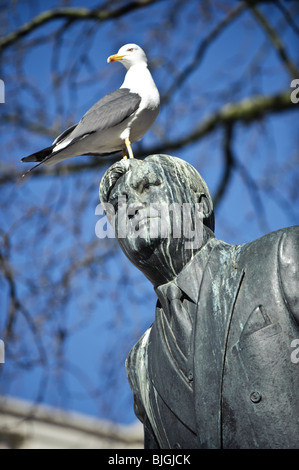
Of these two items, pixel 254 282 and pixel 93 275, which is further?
pixel 93 275

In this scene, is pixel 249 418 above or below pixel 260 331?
below

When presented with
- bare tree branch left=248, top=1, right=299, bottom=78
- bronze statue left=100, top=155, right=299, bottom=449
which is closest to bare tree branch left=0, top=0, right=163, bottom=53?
bare tree branch left=248, top=1, right=299, bottom=78

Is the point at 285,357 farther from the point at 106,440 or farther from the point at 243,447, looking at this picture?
the point at 106,440

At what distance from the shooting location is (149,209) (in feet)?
6.43

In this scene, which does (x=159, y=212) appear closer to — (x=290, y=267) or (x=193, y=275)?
(x=193, y=275)

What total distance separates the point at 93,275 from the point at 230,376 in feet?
10.7

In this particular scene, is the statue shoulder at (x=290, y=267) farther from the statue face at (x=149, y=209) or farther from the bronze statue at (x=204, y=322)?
the statue face at (x=149, y=209)

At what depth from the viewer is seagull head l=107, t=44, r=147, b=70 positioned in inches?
124

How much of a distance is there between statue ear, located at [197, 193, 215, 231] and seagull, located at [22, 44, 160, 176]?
0.63m

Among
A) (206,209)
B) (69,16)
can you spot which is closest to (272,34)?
(69,16)

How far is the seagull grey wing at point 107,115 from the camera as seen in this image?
2652 mm

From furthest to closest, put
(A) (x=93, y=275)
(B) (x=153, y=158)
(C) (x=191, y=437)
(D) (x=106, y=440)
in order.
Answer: (A) (x=93, y=275)
(D) (x=106, y=440)
(B) (x=153, y=158)
(C) (x=191, y=437)

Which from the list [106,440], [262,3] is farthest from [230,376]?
[262,3]

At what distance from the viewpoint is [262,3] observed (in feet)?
16.3
